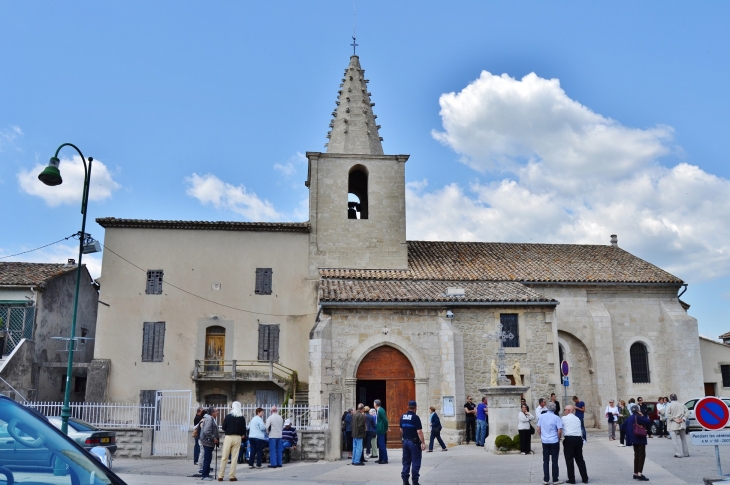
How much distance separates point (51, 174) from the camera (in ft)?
43.5

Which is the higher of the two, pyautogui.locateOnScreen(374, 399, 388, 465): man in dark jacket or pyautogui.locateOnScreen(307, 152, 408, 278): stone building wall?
pyautogui.locateOnScreen(307, 152, 408, 278): stone building wall

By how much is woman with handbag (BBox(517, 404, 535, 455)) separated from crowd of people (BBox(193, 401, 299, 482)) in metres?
6.04

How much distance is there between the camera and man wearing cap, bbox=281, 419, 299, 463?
16141 mm

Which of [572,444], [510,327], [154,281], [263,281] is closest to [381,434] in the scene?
[572,444]

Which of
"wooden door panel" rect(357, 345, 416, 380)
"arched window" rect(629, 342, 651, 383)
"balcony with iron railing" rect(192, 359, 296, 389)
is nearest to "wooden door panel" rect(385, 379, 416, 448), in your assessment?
"wooden door panel" rect(357, 345, 416, 380)

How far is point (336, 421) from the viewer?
16.6 metres

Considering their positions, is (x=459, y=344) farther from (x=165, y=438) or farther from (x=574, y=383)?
(x=165, y=438)

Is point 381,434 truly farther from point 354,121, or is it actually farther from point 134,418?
point 354,121

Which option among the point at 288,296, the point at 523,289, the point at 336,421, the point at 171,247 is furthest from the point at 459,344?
the point at 171,247

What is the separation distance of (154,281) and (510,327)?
14.9 meters

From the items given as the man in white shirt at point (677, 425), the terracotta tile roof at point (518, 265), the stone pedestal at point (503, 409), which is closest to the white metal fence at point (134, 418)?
the stone pedestal at point (503, 409)

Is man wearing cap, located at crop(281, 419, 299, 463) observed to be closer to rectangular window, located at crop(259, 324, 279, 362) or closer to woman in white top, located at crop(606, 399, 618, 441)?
rectangular window, located at crop(259, 324, 279, 362)

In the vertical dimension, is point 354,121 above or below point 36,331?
above

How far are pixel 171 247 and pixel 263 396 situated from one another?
7.55 meters
